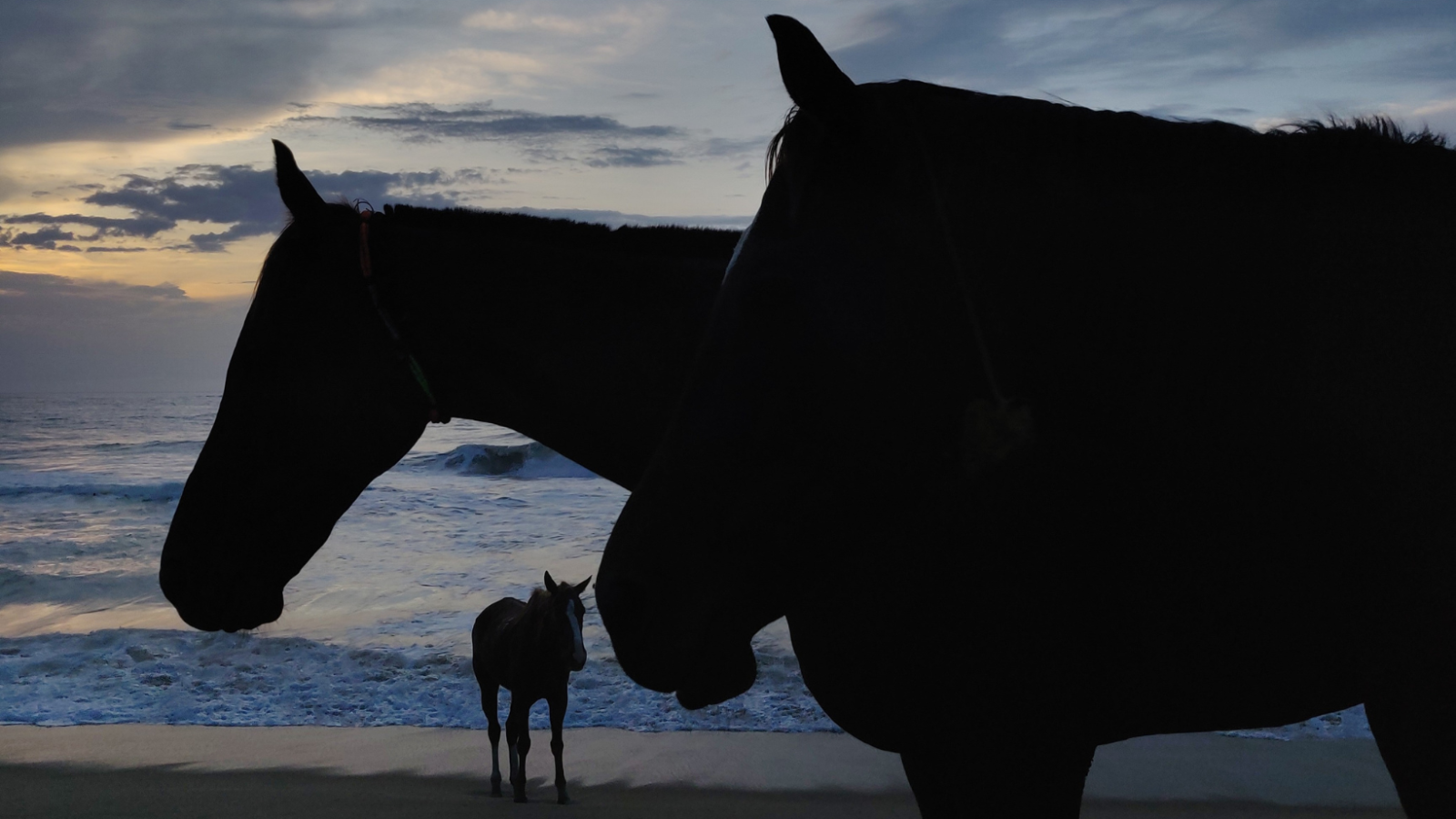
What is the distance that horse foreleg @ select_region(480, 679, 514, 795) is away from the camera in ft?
19.3

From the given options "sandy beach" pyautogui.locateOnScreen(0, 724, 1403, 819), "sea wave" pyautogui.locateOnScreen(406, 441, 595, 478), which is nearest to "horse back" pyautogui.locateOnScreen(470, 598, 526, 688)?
"sandy beach" pyautogui.locateOnScreen(0, 724, 1403, 819)

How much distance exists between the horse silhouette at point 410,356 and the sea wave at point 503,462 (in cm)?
1925

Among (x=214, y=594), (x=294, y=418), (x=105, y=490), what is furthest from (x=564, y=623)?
(x=105, y=490)

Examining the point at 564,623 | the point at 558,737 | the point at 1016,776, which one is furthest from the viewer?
the point at 564,623

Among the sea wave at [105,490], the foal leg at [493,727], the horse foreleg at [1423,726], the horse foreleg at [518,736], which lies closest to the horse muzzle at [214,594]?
the horse foreleg at [1423,726]

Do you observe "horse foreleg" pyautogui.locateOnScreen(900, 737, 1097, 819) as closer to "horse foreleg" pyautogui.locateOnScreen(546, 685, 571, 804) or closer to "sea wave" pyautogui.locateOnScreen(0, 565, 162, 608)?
"horse foreleg" pyautogui.locateOnScreen(546, 685, 571, 804)

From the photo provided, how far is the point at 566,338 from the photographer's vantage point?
2281 millimetres

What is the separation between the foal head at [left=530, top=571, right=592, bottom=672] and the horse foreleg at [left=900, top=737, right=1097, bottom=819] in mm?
4935

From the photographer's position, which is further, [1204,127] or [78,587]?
[78,587]

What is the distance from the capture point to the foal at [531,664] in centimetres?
587

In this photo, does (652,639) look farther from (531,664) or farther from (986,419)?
(531,664)

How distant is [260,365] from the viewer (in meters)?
2.36

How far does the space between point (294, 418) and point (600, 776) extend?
4.32m

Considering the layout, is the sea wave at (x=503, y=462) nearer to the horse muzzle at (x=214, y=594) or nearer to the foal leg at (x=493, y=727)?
the foal leg at (x=493, y=727)
